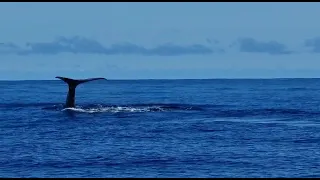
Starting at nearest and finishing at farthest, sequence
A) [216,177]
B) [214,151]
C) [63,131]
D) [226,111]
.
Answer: [216,177]
[214,151]
[63,131]
[226,111]

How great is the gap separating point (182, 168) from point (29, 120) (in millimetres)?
23106

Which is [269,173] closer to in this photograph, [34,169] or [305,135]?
[34,169]

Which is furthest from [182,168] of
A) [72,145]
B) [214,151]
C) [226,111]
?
[226,111]

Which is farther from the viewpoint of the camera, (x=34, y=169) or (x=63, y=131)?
(x=63, y=131)

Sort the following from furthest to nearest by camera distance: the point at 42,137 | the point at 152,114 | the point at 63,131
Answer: the point at 152,114
the point at 63,131
the point at 42,137

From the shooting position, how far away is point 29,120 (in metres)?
49.5

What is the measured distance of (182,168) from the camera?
94.0 feet

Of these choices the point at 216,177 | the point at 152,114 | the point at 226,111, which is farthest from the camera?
the point at 226,111

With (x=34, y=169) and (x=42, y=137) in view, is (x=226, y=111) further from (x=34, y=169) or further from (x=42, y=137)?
(x=34, y=169)

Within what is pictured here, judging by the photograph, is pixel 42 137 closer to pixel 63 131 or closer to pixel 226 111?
pixel 63 131

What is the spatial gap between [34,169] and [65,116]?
924 inches

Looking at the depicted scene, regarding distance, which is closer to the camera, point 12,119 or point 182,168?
point 182,168

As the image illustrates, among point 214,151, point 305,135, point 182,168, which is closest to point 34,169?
point 182,168

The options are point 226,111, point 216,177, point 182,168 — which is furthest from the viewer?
point 226,111
